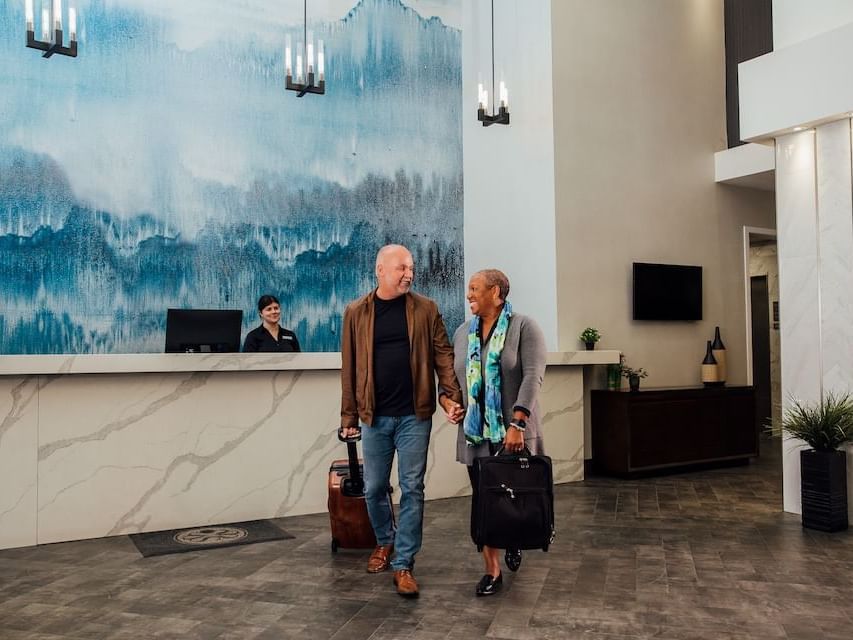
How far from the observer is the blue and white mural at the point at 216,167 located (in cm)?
649

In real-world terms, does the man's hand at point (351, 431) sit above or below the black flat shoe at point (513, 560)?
above

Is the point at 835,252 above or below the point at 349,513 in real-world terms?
above

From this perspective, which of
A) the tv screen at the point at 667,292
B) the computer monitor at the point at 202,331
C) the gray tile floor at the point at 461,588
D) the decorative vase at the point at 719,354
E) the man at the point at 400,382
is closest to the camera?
the gray tile floor at the point at 461,588

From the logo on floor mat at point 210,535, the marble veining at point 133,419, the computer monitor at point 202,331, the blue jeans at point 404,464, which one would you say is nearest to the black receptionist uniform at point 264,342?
the computer monitor at point 202,331

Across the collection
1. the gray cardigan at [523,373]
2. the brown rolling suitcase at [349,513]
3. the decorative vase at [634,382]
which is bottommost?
the brown rolling suitcase at [349,513]

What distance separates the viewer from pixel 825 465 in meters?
4.79

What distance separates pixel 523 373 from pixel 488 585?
98 cm

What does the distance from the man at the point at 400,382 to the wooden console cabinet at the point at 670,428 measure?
3.60 meters

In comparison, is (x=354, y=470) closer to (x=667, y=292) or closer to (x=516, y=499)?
(x=516, y=499)

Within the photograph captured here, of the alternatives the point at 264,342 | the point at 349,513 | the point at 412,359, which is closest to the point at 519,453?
the point at 412,359

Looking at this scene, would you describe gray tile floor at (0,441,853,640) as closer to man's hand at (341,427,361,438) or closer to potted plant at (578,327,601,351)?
man's hand at (341,427,361,438)

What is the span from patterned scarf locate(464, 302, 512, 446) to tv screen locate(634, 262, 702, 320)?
4.40 m

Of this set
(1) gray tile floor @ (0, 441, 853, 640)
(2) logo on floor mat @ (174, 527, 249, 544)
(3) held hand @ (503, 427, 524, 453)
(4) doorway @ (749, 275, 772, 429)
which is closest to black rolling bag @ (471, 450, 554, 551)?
(3) held hand @ (503, 427, 524, 453)

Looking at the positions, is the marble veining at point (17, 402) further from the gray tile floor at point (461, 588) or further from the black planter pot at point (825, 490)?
the black planter pot at point (825, 490)
